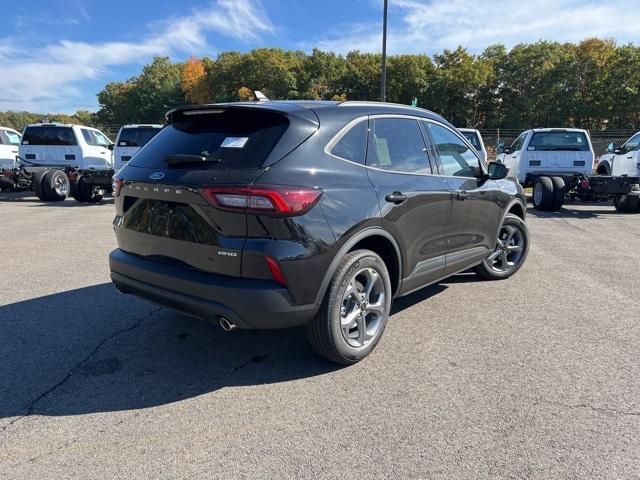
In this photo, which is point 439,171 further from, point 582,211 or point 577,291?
point 582,211

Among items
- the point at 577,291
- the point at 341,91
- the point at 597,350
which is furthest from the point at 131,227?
the point at 341,91

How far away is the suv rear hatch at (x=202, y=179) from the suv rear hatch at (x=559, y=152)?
446 inches

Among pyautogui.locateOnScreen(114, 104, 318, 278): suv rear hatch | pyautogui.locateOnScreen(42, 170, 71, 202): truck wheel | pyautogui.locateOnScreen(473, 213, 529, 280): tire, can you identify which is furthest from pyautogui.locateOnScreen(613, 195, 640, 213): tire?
pyautogui.locateOnScreen(42, 170, 71, 202): truck wheel

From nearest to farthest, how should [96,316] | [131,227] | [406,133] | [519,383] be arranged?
[519,383] → [131,227] → [406,133] → [96,316]

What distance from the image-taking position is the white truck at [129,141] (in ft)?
46.8

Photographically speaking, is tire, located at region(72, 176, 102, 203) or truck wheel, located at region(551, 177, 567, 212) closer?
truck wheel, located at region(551, 177, 567, 212)

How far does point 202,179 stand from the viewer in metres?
2.99

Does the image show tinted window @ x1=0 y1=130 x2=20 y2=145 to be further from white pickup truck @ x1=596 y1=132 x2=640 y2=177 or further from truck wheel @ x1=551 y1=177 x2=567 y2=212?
white pickup truck @ x1=596 y1=132 x2=640 y2=177

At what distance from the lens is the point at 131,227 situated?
3.50m

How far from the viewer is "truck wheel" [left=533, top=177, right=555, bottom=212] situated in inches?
460

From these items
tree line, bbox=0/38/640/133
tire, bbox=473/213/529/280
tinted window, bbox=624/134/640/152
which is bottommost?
tire, bbox=473/213/529/280

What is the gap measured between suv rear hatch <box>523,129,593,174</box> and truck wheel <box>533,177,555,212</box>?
102 centimetres

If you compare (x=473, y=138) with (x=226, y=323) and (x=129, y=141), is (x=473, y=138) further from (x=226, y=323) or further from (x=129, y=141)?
(x=226, y=323)

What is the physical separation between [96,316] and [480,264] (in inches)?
156
